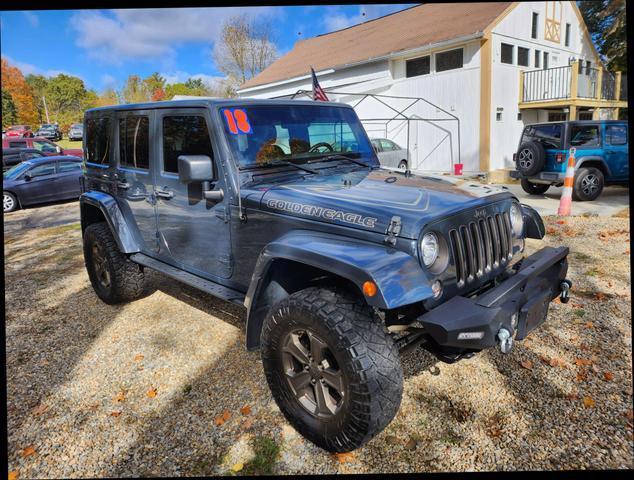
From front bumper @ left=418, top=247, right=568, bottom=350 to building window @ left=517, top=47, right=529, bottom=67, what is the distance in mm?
18854

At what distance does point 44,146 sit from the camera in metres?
18.7

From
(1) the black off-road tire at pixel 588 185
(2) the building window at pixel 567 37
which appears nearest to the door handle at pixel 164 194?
(1) the black off-road tire at pixel 588 185

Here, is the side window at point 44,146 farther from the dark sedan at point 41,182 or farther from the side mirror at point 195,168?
the side mirror at point 195,168

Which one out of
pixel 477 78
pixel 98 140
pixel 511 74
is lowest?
pixel 98 140

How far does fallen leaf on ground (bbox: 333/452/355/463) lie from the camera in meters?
2.58

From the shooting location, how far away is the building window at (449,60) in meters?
18.5

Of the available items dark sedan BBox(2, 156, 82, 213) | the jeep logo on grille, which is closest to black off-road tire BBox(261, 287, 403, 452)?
the jeep logo on grille

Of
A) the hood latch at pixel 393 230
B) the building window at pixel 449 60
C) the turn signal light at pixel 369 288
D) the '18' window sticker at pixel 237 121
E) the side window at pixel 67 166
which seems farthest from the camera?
the building window at pixel 449 60

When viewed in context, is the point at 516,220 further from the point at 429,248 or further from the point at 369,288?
the point at 369,288

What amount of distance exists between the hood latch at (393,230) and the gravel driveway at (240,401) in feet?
3.87

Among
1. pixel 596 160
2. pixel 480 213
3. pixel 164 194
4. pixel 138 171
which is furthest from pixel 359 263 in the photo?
pixel 596 160

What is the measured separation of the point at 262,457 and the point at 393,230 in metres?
1.45

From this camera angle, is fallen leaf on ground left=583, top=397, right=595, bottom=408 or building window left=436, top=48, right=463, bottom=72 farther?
building window left=436, top=48, right=463, bottom=72

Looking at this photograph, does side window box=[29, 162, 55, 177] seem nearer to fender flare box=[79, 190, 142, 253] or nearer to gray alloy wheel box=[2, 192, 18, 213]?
gray alloy wheel box=[2, 192, 18, 213]
